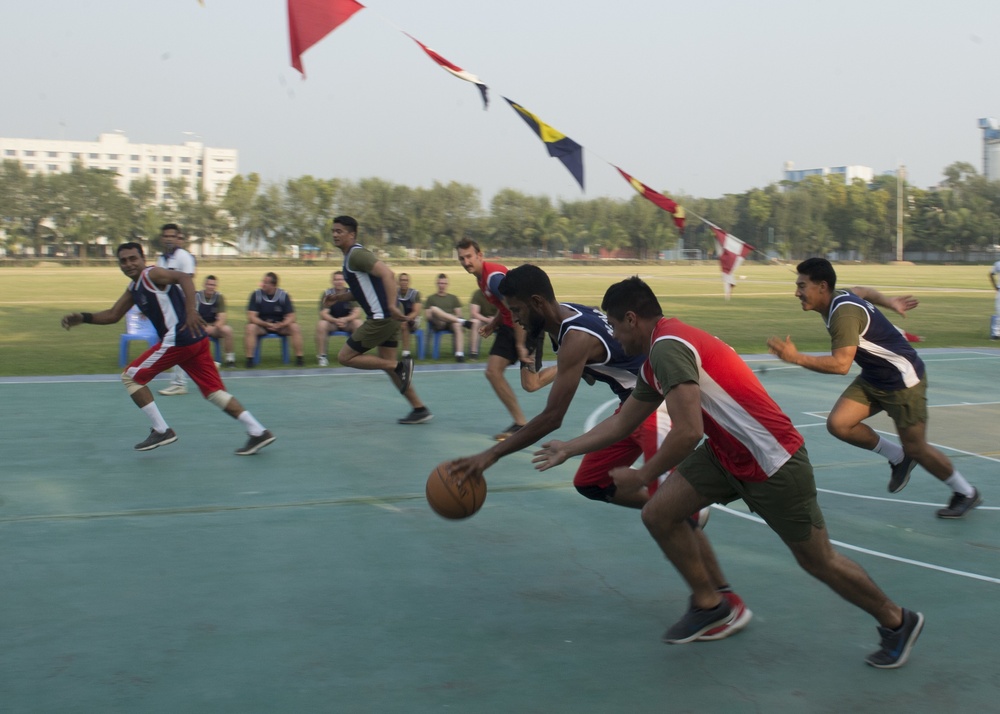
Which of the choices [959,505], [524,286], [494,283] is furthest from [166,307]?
[959,505]

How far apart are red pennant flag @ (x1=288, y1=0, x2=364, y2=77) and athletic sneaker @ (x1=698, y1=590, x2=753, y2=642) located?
26.8ft

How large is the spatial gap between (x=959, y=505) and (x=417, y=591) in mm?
3764

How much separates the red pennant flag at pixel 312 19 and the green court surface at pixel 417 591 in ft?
15.4

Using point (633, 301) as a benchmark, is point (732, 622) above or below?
below

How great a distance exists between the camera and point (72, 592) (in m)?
5.00

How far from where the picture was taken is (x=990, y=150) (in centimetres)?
16075

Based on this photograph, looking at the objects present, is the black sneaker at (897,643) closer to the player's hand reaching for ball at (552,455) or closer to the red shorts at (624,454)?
the red shorts at (624,454)

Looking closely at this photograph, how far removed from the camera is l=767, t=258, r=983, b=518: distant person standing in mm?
5996

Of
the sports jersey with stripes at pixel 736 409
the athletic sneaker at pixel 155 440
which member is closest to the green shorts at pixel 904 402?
the sports jersey with stripes at pixel 736 409

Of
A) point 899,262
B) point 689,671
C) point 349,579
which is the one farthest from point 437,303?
point 899,262

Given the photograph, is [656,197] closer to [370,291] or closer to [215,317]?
[370,291]

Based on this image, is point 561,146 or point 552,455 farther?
point 561,146

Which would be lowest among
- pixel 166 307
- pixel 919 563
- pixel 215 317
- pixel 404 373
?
pixel 919 563

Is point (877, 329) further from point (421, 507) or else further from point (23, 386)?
point (23, 386)
